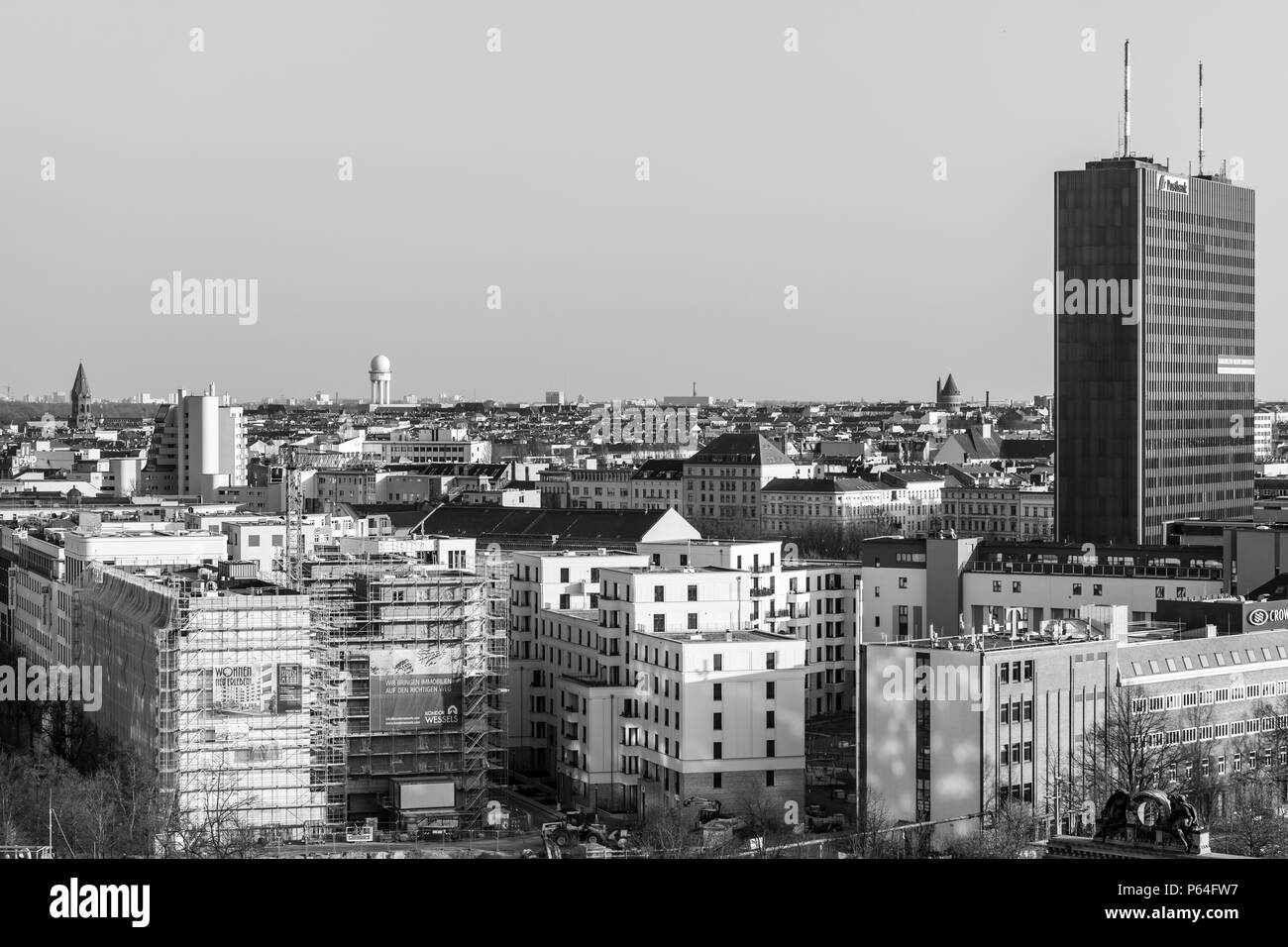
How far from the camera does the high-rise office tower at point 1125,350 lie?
4697 cm

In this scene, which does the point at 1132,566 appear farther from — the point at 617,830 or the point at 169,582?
the point at 169,582

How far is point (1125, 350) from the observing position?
47.6 m

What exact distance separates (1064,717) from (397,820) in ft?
23.8

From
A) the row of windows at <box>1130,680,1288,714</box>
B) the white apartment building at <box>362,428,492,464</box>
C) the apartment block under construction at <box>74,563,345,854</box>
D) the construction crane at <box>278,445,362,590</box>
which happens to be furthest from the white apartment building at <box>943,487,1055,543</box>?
the apartment block under construction at <box>74,563,345,854</box>

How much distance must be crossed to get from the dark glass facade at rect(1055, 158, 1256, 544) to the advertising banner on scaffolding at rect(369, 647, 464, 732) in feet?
80.2

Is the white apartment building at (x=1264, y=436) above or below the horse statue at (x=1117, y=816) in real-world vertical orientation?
above

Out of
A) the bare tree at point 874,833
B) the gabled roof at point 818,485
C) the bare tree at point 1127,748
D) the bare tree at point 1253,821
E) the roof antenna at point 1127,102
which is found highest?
the roof antenna at point 1127,102

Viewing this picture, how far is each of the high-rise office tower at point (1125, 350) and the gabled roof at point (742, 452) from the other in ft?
70.9

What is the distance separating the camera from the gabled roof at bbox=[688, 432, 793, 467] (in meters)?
69.5

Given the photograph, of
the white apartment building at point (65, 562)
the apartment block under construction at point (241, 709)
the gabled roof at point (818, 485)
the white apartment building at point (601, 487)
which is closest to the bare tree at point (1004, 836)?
the apartment block under construction at point (241, 709)

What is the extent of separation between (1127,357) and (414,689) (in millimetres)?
27103

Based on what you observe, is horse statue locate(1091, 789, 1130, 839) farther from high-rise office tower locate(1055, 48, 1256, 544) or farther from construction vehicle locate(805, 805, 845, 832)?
high-rise office tower locate(1055, 48, 1256, 544)

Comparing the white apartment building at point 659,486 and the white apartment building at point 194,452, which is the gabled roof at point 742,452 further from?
the white apartment building at point 194,452

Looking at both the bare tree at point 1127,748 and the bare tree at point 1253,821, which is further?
the bare tree at point 1127,748
